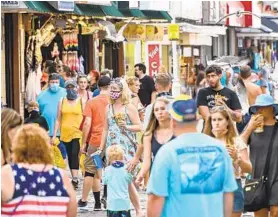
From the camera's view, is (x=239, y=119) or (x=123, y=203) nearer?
(x=123, y=203)

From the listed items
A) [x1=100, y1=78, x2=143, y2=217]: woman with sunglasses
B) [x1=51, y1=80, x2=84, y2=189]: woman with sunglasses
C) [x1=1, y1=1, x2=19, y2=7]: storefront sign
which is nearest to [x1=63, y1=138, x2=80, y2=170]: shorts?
[x1=51, y1=80, x2=84, y2=189]: woman with sunglasses

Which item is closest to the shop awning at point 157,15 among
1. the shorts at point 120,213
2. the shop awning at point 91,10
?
the shop awning at point 91,10

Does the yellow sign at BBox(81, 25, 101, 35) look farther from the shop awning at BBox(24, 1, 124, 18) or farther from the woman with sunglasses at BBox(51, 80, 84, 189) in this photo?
the woman with sunglasses at BBox(51, 80, 84, 189)

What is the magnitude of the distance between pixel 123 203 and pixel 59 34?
16.3 metres

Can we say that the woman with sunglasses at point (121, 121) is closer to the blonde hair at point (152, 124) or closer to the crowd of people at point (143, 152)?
the crowd of people at point (143, 152)

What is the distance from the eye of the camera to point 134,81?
19.6m

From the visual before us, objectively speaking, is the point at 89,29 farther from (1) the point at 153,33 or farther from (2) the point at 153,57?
(2) the point at 153,57

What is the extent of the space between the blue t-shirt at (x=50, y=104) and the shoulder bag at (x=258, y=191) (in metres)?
7.76

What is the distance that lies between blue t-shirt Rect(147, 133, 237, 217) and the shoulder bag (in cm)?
299

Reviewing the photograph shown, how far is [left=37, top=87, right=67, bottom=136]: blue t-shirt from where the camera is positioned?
750 inches

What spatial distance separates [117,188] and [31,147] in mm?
5384

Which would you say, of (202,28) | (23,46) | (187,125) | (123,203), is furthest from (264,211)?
(202,28)

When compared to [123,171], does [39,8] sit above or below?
above

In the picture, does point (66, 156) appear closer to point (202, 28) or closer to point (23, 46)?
point (23, 46)
